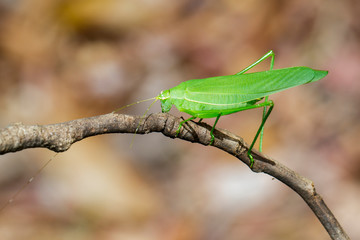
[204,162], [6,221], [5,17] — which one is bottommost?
[6,221]

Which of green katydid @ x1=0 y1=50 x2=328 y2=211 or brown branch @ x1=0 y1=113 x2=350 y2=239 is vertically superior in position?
green katydid @ x1=0 y1=50 x2=328 y2=211

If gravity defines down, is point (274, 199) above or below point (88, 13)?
below

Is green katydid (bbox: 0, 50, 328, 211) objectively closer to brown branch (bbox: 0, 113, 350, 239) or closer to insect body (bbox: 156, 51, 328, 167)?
insect body (bbox: 156, 51, 328, 167)

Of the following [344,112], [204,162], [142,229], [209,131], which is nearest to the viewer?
[209,131]

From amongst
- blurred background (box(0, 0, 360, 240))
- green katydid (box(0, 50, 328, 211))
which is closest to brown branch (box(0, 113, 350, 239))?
green katydid (box(0, 50, 328, 211))

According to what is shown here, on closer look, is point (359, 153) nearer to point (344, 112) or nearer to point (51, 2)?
point (344, 112)

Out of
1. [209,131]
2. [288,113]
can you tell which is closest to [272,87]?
[209,131]
